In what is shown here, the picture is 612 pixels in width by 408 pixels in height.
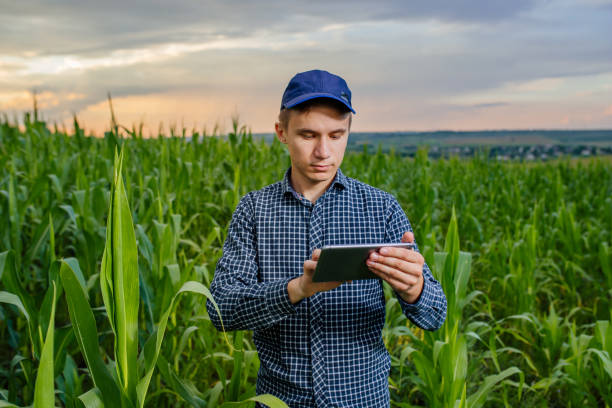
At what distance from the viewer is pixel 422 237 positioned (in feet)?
10.1

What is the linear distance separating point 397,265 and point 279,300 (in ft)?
0.96

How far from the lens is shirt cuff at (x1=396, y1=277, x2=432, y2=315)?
1.23 m

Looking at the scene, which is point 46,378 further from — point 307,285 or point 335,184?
point 335,184

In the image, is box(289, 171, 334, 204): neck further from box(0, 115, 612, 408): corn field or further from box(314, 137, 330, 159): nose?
box(0, 115, 612, 408): corn field

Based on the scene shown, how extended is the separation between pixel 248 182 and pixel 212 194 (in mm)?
346

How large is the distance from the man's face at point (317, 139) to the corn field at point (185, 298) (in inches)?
16.2

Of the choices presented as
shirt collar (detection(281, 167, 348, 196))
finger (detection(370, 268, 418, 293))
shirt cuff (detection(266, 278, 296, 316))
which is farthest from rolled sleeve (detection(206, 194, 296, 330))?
finger (detection(370, 268, 418, 293))

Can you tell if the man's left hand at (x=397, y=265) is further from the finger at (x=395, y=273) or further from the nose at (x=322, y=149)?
the nose at (x=322, y=149)

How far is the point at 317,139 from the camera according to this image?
4.13 feet

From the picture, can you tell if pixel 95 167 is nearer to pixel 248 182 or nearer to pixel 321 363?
pixel 248 182

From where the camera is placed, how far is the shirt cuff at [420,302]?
48.6 inches

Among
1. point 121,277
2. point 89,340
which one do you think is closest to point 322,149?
point 121,277

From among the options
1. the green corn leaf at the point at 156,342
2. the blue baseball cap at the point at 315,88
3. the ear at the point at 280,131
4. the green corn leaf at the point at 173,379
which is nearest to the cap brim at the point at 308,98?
the blue baseball cap at the point at 315,88

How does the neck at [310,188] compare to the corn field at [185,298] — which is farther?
the neck at [310,188]
